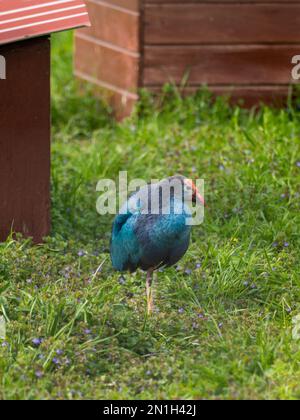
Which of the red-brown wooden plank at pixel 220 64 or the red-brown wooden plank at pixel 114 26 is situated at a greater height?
the red-brown wooden plank at pixel 114 26

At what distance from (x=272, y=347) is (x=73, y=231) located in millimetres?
1848

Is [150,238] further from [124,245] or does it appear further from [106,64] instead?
[106,64]

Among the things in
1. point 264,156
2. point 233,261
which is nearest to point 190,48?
point 264,156

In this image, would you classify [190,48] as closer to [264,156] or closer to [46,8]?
[264,156]

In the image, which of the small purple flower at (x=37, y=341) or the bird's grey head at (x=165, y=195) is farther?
the bird's grey head at (x=165, y=195)

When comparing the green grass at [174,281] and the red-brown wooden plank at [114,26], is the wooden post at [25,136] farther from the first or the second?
the red-brown wooden plank at [114,26]

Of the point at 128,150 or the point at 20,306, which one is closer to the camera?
the point at 20,306

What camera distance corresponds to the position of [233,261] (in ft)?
16.1

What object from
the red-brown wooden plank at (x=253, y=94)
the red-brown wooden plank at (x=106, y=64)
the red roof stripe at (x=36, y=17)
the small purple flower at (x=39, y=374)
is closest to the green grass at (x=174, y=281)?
the small purple flower at (x=39, y=374)

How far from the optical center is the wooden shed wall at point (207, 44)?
694 cm

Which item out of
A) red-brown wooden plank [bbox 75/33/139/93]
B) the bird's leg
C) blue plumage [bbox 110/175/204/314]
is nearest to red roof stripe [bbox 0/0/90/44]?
blue plumage [bbox 110/175/204/314]

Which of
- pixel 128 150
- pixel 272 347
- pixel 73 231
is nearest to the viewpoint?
pixel 272 347

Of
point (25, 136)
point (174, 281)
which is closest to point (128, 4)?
point (25, 136)

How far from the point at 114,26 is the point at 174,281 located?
2.91 metres
